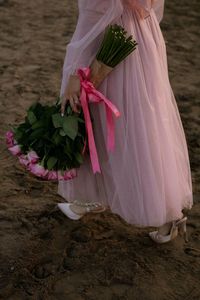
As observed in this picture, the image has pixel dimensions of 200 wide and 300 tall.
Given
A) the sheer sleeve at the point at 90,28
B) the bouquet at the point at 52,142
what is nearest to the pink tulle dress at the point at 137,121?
the sheer sleeve at the point at 90,28

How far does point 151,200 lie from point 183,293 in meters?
0.48

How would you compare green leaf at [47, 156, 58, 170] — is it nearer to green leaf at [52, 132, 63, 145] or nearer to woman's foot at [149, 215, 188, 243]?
green leaf at [52, 132, 63, 145]

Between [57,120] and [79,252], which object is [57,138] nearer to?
[57,120]

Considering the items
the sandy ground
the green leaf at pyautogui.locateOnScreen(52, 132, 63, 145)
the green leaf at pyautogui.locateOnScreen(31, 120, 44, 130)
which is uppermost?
the green leaf at pyautogui.locateOnScreen(31, 120, 44, 130)

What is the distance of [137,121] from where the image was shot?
2.59 metres

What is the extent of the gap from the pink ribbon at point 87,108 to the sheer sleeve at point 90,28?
0.09 m

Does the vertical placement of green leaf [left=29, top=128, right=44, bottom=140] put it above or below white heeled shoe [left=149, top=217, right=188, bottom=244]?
above

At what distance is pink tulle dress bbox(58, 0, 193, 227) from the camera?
8.16 feet

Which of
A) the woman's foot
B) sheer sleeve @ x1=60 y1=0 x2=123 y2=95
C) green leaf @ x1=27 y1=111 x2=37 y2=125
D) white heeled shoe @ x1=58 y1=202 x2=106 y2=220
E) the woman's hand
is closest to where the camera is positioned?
sheer sleeve @ x1=60 y1=0 x2=123 y2=95

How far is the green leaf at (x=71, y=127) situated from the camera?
2.54 metres

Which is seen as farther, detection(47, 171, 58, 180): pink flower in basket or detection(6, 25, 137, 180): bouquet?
detection(47, 171, 58, 180): pink flower in basket

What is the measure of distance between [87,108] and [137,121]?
0.24 metres

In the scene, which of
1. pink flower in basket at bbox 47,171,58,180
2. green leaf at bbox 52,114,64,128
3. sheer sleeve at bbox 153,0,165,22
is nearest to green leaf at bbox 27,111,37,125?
green leaf at bbox 52,114,64,128

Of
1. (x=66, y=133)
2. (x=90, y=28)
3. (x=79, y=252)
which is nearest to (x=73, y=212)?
(x=79, y=252)
